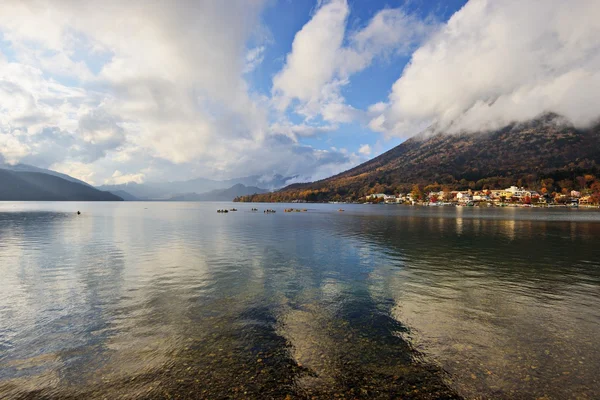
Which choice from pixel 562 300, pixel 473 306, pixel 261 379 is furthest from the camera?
pixel 562 300

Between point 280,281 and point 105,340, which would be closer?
point 105,340

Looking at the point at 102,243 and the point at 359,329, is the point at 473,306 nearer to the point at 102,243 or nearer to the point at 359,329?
the point at 359,329

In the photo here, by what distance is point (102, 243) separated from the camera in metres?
50.0

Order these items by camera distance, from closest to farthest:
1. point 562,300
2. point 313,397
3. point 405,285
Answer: point 313,397, point 562,300, point 405,285

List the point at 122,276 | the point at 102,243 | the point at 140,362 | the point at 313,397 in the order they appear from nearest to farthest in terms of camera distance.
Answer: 1. the point at 313,397
2. the point at 140,362
3. the point at 122,276
4. the point at 102,243

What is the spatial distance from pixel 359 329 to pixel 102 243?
1972 inches

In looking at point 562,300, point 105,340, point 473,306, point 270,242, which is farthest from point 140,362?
point 270,242

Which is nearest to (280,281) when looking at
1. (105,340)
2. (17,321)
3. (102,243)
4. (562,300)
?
(105,340)

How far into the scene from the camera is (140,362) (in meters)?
13.0

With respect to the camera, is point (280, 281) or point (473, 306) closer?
point (473, 306)

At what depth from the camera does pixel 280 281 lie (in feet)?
88.5

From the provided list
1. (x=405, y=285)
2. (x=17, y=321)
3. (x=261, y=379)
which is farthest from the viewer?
(x=405, y=285)

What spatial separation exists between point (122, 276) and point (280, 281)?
51.1ft

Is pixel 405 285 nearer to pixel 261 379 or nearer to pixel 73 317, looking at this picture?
pixel 261 379
